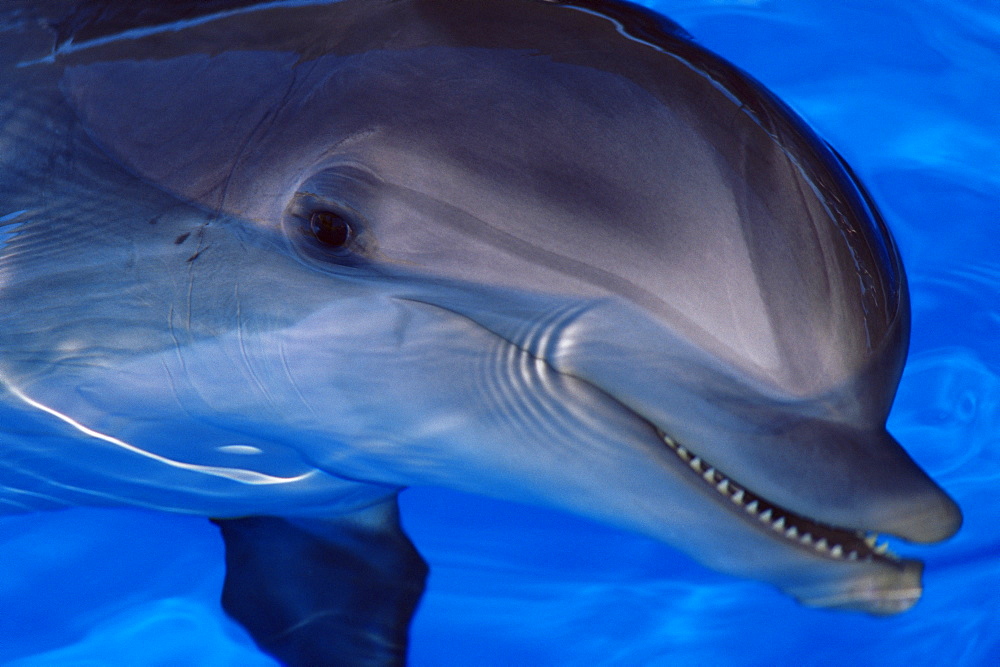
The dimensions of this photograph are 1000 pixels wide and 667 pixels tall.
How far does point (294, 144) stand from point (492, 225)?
58 centimetres

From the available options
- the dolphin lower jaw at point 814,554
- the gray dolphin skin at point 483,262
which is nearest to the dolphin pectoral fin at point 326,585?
the gray dolphin skin at point 483,262

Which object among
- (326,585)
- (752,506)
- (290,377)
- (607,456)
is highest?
(290,377)

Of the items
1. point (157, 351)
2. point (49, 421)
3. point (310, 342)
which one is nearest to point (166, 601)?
point (49, 421)

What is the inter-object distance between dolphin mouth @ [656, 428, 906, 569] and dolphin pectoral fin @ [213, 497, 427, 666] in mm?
1741

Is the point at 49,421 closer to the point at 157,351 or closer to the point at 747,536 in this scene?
the point at 157,351

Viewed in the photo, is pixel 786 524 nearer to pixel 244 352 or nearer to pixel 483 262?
pixel 483 262

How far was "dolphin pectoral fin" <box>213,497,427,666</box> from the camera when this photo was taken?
403cm

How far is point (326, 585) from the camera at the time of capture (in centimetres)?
412

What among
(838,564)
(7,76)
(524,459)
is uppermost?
(7,76)

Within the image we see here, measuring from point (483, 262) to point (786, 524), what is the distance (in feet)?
3.58

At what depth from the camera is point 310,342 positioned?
291 cm

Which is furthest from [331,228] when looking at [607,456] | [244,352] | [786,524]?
[786,524]

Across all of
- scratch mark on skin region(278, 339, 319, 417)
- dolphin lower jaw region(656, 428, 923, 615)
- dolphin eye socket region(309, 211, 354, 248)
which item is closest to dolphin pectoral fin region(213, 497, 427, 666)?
scratch mark on skin region(278, 339, 319, 417)

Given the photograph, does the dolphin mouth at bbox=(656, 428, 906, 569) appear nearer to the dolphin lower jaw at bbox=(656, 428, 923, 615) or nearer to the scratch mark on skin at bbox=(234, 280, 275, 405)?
the dolphin lower jaw at bbox=(656, 428, 923, 615)
